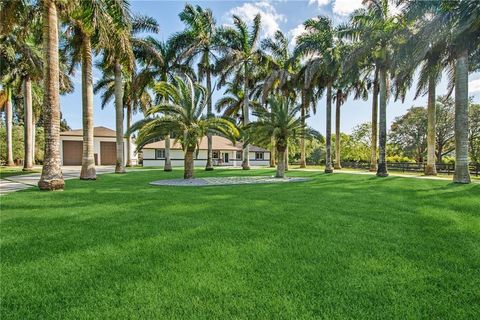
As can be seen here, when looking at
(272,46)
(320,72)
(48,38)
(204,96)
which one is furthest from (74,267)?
(272,46)

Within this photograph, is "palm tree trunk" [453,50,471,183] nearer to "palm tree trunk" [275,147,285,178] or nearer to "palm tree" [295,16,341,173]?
"palm tree trunk" [275,147,285,178]

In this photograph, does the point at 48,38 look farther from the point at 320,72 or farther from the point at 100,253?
the point at 320,72

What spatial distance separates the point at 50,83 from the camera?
1093cm

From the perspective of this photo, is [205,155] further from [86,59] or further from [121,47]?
[121,47]

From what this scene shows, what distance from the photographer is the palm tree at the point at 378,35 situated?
1808 centimetres

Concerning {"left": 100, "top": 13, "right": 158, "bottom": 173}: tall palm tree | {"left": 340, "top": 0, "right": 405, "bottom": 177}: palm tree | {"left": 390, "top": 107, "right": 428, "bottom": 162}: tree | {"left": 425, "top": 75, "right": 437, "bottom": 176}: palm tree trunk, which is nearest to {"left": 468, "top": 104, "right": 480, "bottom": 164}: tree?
{"left": 390, "top": 107, "right": 428, "bottom": 162}: tree

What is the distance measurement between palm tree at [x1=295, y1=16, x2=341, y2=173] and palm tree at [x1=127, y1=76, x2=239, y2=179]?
36.7 feet

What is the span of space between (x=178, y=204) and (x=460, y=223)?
654cm

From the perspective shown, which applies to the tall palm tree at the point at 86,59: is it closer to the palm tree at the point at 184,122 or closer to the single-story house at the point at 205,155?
the palm tree at the point at 184,122

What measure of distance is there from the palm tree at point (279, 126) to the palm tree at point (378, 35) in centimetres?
581

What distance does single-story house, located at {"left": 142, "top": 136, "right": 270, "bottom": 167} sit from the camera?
39.3m

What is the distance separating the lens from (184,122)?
15.4 metres

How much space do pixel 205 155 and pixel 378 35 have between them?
2820cm

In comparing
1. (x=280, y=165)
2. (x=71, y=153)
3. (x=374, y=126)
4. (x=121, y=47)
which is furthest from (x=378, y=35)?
(x=71, y=153)
